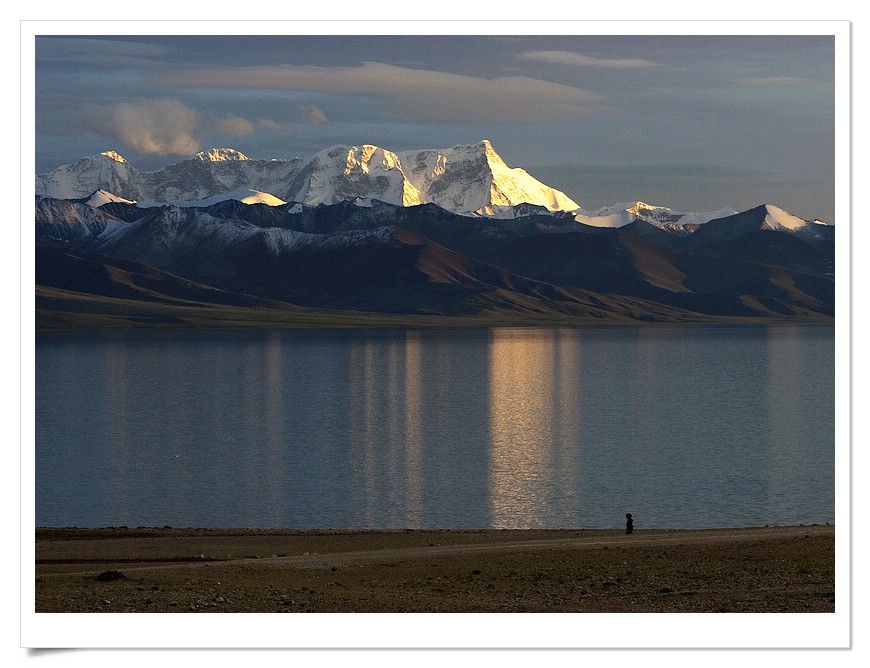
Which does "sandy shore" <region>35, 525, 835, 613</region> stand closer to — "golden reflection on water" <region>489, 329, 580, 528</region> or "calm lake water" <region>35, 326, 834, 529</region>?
"calm lake water" <region>35, 326, 834, 529</region>

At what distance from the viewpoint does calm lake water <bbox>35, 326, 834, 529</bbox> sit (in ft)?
146

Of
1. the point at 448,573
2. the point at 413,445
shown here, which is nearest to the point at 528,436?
the point at 413,445

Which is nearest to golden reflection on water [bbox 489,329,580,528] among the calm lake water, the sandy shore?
the calm lake water

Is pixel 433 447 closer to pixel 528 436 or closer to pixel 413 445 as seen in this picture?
pixel 413 445

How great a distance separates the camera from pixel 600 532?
3469 centimetres

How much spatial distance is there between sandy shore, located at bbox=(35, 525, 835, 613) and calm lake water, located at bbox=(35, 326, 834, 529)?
Result: 11.0 m

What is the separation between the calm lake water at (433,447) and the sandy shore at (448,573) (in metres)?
11.0

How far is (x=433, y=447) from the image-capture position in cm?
6462

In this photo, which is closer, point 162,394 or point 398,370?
point 162,394

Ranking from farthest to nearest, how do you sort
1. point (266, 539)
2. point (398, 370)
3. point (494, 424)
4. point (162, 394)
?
point (398, 370)
point (162, 394)
point (494, 424)
point (266, 539)
